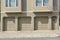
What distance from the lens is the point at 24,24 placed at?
66.7 ft

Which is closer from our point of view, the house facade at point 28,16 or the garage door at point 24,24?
the house facade at point 28,16

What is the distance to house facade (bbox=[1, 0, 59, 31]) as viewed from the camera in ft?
65.3

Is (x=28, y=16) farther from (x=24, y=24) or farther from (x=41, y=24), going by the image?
(x=41, y=24)

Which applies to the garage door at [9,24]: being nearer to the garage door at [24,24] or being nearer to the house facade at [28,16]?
the house facade at [28,16]

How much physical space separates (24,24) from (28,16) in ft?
3.63

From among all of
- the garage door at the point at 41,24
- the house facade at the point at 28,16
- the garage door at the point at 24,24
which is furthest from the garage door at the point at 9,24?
the garage door at the point at 41,24

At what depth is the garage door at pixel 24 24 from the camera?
20312mm

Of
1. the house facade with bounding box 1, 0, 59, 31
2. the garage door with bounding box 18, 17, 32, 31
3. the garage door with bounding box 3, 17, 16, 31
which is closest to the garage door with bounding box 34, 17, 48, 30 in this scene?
the house facade with bounding box 1, 0, 59, 31

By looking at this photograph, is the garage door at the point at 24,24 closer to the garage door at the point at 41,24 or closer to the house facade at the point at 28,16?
the house facade at the point at 28,16

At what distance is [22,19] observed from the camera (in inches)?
805

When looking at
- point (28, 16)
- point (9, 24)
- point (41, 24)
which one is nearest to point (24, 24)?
point (28, 16)

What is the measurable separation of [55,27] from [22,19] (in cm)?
420

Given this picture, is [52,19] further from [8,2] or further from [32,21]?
[8,2]

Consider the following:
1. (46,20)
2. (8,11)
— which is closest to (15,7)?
(8,11)
